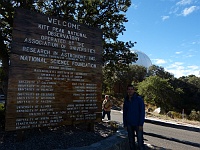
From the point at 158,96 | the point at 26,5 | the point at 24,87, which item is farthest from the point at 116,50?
the point at 158,96

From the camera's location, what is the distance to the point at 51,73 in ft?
20.2

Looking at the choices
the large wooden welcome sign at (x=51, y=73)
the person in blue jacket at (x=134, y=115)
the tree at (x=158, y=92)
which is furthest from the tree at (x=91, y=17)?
the tree at (x=158, y=92)

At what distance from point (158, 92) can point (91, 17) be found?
22.1 m

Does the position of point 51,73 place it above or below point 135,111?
above

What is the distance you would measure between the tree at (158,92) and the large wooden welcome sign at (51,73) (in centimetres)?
2354

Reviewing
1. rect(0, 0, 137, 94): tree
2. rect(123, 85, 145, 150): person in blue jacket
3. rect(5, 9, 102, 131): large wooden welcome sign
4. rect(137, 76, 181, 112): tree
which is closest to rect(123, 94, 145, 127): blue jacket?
rect(123, 85, 145, 150): person in blue jacket

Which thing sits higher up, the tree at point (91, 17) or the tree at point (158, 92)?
the tree at point (91, 17)

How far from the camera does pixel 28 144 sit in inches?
216

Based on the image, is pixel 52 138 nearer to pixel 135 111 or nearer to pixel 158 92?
pixel 135 111

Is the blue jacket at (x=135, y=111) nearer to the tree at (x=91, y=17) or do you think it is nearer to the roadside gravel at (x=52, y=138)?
the roadside gravel at (x=52, y=138)

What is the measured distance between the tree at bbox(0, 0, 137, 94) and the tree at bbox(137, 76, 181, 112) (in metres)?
19.6

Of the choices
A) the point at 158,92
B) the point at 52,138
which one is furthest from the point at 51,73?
the point at 158,92

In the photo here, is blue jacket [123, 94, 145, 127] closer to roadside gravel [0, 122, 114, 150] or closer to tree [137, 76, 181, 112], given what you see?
roadside gravel [0, 122, 114, 150]

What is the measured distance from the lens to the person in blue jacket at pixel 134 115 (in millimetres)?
5539
